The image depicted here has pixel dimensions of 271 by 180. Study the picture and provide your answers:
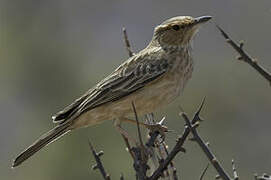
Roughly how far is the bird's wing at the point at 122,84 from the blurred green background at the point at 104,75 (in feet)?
15.6

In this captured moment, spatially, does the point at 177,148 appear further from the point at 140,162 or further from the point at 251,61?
the point at 251,61

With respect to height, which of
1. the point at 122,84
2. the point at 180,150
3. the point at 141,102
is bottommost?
the point at 180,150

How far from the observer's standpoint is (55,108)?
1798 centimetres

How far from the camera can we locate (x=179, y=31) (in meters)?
8.20

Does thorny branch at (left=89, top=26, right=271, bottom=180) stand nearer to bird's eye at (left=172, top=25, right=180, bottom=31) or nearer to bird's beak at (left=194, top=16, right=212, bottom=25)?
bird's beak at (left=194, top=16, right=212, bottom=25)

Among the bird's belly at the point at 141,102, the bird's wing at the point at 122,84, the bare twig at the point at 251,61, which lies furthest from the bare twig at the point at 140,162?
the bird's wing at the point at 122,84

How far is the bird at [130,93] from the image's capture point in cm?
740

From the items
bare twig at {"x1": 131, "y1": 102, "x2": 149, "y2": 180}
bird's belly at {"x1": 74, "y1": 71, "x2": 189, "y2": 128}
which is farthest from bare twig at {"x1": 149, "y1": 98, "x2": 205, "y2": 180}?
bird's belly at {"x1": 74, "y1": 71, "x2": 189, "y2": 128}

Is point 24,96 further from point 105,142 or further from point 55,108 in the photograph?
point 105,142

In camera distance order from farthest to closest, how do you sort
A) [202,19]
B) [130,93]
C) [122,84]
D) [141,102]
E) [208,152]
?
[202,19], [122,84], [130,93], [141,102], [208,152]

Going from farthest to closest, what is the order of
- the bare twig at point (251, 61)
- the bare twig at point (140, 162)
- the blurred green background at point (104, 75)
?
the blurred green background at point (104, 75), the bare twig at point (140, 162), the bare twig at point (251, 61)

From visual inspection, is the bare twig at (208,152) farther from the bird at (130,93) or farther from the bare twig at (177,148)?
the bird at (130,93)

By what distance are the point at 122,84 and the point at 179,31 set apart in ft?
3.17

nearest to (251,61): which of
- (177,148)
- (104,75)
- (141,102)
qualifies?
(177,148)
